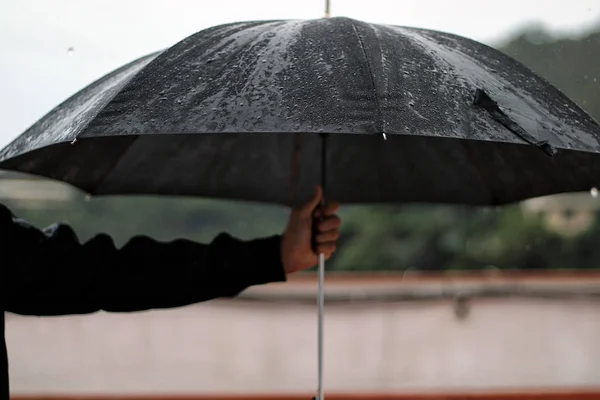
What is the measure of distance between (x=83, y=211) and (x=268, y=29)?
2.19 metres

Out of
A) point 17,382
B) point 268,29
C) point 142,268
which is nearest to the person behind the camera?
point 268,29

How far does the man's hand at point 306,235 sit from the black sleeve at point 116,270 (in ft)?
0.09

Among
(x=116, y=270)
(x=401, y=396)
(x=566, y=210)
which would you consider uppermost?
(x=566, y=210)

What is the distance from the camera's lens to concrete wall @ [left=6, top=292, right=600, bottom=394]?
11.0 ft

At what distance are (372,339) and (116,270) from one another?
6.35 feet

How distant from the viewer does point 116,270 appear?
1.74 m

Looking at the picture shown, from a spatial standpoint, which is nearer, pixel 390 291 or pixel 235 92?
pixel 235 92

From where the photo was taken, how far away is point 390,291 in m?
3.48

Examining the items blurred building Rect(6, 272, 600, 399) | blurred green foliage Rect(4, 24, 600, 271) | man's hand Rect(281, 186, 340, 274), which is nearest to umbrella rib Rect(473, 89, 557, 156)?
man's hand Rect(281, 186, 340, 274)

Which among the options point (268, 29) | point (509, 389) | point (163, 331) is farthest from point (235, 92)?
point (509, 389)

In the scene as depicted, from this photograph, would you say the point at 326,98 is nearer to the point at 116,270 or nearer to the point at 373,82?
the point at 373,82

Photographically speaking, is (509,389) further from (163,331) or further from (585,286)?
(163,331)

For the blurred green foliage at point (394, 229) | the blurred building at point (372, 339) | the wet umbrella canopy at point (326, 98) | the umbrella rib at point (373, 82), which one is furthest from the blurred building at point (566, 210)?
the umbrella rib at point (373, 82)

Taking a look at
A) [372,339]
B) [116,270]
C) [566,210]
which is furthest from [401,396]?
[116,270]
